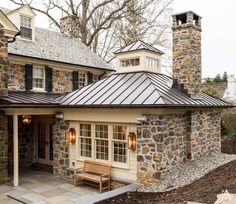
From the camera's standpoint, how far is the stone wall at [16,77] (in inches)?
482

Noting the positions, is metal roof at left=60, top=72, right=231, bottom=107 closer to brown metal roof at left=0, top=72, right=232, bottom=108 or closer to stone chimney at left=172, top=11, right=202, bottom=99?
brown metal roof at left=0, top=72, right=232, bottom=108

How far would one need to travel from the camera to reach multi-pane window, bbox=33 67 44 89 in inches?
523

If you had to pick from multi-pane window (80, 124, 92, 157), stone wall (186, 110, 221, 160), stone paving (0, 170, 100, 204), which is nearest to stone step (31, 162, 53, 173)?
stone paving (0, 170, 100, 204)

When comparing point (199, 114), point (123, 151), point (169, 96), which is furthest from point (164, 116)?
point (199, 114)

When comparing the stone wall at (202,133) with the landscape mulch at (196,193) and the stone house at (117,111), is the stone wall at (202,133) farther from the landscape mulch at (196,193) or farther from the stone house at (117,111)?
the landscape mulch at (196,193)

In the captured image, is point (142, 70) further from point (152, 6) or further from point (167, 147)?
point (152, 6)

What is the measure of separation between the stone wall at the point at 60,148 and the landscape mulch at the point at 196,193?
375cm

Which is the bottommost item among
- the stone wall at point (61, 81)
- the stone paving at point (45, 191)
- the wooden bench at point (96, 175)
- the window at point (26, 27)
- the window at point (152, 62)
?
the stone paving at point (45, 191)

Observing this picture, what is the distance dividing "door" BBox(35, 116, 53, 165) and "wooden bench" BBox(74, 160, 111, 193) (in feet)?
10.5

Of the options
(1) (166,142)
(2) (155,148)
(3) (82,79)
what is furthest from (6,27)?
(1) (166,142)

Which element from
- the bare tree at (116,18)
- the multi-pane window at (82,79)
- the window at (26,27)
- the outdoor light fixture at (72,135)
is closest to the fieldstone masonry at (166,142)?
the outdoor light fixture at (72,135)

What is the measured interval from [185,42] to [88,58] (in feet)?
22.0

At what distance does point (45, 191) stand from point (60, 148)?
7.33 feet

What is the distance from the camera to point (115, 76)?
1181 centimetres
